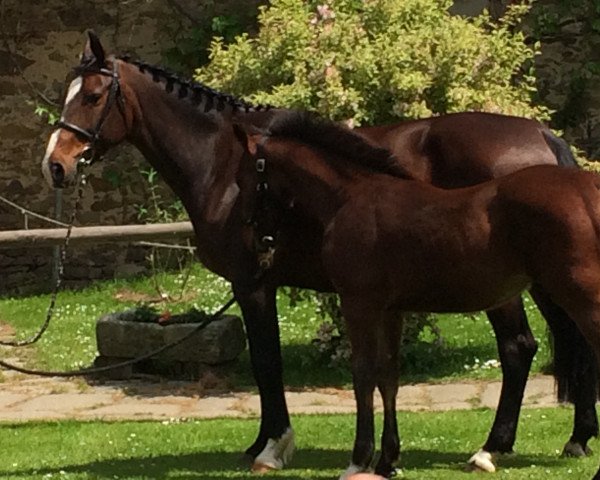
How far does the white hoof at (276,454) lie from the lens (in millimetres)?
6605

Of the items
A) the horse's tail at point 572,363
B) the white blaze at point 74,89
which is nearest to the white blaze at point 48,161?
the white blaze at point 74,89

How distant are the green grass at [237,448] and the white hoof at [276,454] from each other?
0.23 feet

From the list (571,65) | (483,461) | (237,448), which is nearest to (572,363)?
(483,461)

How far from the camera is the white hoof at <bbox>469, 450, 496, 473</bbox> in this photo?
20.9ft

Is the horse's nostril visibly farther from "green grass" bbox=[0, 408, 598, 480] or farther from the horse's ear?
"green grass" bbox=[0, 408, 598, 480]

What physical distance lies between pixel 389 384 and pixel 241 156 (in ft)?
4.89

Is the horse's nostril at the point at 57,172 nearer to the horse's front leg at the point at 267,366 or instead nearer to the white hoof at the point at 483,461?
the horse's front leg at the point at 267,366

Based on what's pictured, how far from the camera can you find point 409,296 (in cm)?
569

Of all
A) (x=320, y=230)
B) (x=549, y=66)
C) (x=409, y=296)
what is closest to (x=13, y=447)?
(x=320, y=230)

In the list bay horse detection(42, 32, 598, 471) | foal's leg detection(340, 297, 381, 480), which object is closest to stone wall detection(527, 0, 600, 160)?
bay horse detection(42, 32, 598, 471)

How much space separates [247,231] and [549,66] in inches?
315

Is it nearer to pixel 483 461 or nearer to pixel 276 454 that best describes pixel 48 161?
pixel 276 454

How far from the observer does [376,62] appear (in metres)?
9.38

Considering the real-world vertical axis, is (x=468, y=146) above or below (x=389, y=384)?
above
